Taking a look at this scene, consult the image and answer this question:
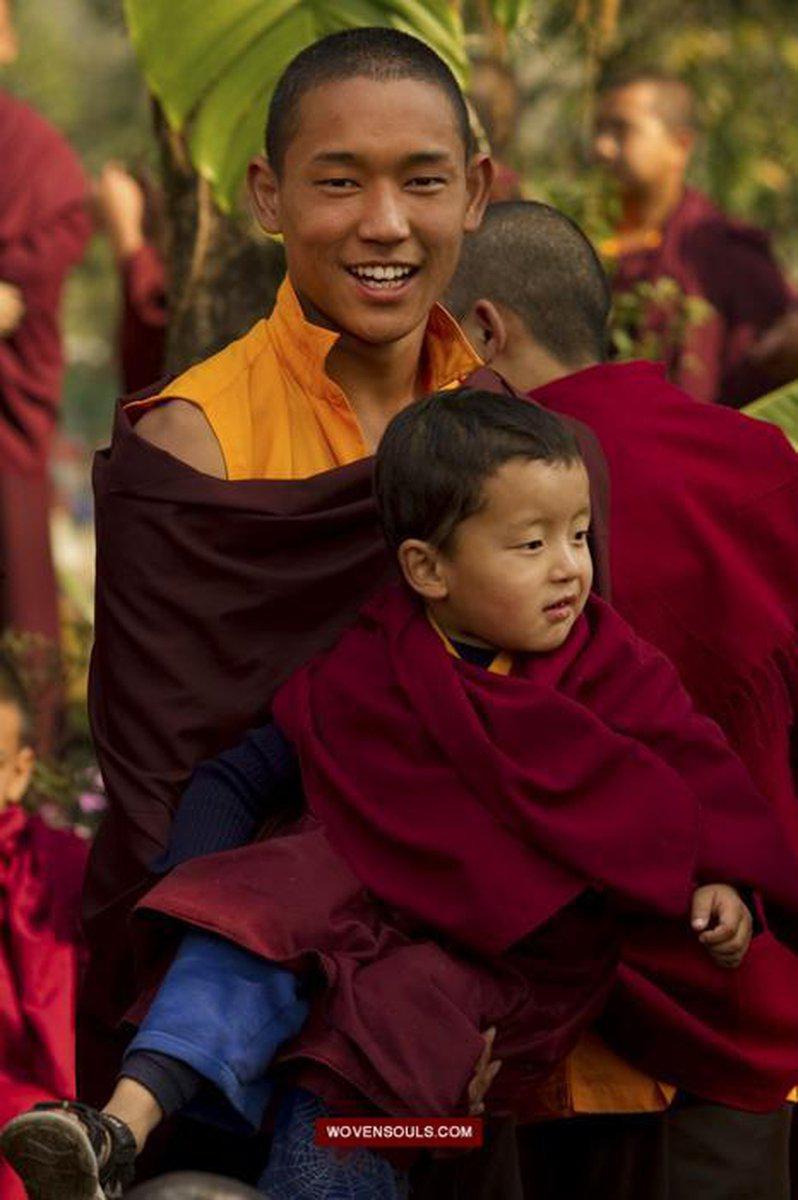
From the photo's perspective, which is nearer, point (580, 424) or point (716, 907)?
point (716, 907)

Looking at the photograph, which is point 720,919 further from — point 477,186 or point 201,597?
point 477,186

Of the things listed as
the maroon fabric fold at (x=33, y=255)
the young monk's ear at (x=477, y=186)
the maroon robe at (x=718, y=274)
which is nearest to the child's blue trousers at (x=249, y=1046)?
the young monk's ear at (x=477, y=186)

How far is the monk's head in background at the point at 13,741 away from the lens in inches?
203

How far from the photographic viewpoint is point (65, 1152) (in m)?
3.08

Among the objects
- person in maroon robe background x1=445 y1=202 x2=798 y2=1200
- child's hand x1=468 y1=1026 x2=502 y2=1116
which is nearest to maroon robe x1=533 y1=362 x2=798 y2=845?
person in maroon robe background x1=445 y1=202 x2=798 y2=1200

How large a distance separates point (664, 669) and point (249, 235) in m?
2.17

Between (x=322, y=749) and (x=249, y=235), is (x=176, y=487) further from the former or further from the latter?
(x=249, y=235)

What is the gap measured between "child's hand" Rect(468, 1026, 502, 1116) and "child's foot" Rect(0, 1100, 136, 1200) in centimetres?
48

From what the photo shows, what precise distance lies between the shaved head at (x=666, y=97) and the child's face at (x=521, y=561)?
622 centimetres

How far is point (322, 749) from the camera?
11.6 feet

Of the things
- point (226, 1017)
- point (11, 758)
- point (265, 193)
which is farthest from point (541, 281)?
point (226, 1017)

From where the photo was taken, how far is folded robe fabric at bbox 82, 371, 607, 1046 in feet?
12.1

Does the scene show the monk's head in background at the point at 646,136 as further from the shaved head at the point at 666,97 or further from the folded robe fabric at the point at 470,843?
the folded robe fabric at the point at 470,843

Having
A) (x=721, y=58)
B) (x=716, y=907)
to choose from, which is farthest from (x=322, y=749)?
(x=721, y=58)
